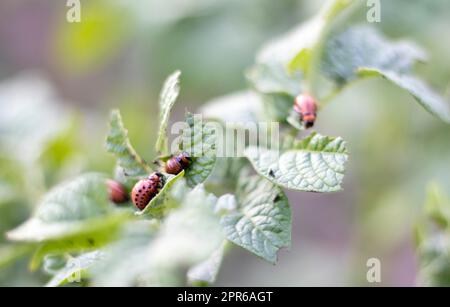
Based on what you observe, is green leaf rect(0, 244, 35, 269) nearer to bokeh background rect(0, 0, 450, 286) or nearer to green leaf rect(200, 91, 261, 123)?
bokeh background rect(0, 0, 450, 286)

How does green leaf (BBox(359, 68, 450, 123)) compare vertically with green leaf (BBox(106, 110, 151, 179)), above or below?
above

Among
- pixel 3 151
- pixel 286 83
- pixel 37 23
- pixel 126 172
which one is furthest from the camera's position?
pixel 37 23

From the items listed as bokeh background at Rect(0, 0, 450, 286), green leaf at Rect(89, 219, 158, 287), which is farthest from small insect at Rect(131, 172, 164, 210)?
bokeh background at Rect(0, 0, 450, 286)

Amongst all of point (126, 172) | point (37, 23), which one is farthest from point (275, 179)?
point (37, 23)

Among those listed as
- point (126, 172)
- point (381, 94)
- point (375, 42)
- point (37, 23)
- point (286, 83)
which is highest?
point (37, 23)

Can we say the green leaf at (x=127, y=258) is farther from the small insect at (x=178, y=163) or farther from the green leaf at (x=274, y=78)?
the green leaf at (x=274, y=78)
